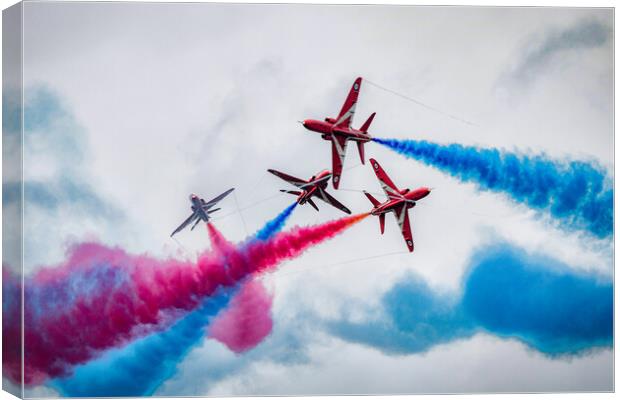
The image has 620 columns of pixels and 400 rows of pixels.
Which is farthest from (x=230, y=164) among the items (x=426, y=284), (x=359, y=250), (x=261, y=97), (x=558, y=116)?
(x=558, y=116)

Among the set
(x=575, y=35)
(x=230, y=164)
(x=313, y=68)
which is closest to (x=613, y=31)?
(x=575, y=35)

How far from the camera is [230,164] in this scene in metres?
29.9

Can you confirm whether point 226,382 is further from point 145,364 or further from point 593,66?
point 593,66

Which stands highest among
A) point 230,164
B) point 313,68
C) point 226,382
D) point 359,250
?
point 313,68

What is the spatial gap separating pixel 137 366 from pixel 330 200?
20.3 feet

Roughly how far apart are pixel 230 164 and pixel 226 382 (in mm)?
5270

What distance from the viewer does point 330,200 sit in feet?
99.5

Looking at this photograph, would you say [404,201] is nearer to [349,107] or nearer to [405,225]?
[405,225]

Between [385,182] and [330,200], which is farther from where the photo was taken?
[330,200]

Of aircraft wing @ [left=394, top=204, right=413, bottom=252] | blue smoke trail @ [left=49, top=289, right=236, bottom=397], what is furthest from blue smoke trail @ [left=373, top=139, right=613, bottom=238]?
blue smoke trail @ [left=49, top=289, right=236, bottom=397]

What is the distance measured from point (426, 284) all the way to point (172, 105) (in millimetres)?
7576

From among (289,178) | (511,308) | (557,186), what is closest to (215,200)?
(289,178)

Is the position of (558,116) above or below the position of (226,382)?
Answer: above

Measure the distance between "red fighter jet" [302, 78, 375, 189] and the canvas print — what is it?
0.06 meters
